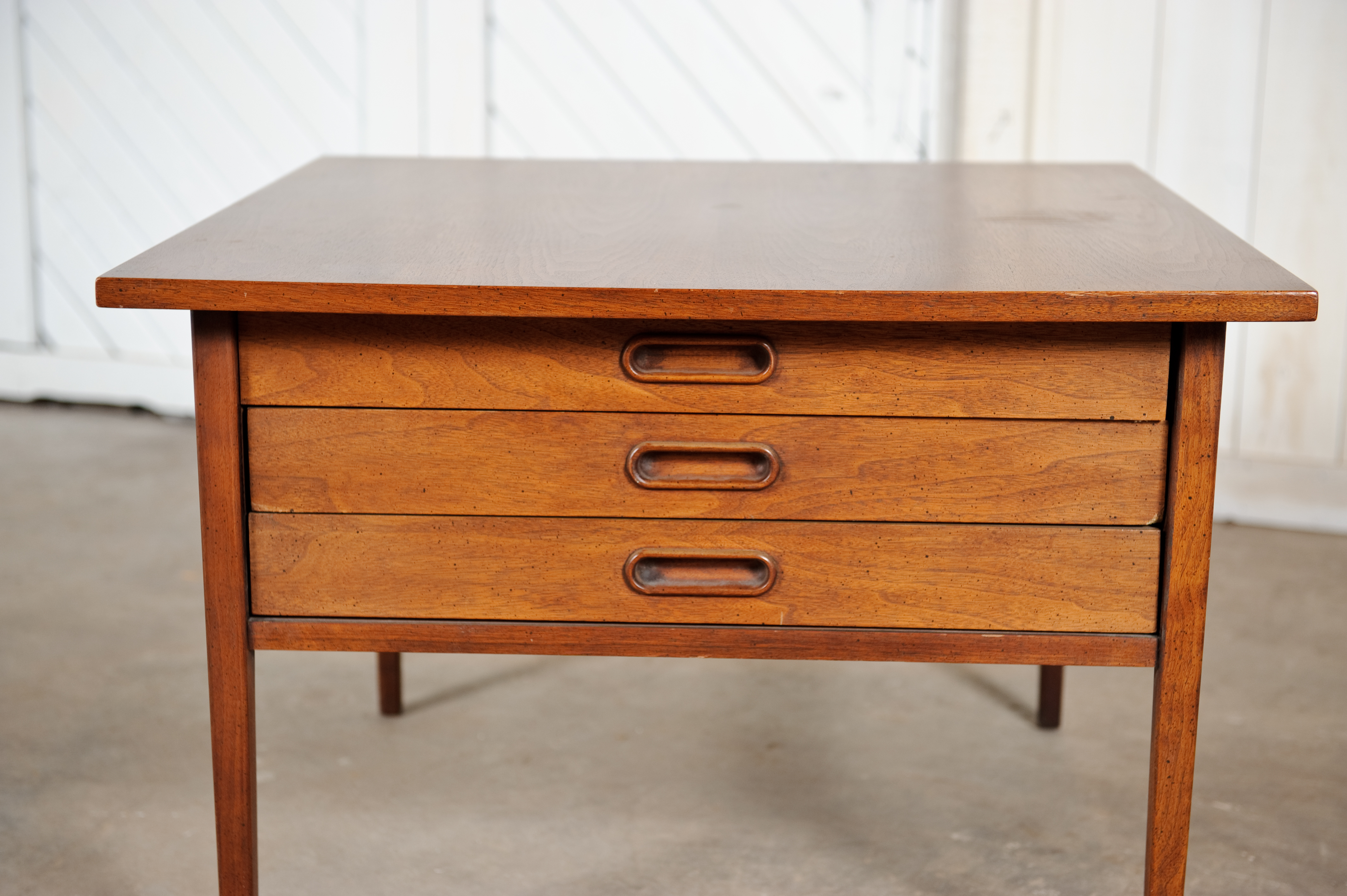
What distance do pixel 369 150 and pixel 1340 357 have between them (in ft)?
7.52

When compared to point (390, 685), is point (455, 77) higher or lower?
higher

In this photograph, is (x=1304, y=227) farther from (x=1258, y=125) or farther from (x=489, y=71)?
(x=489, y=71)

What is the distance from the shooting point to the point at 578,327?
1.16 meters

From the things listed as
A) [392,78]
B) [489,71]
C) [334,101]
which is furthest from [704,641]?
[334,101]

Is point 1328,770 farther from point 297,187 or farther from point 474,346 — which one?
point 297,187

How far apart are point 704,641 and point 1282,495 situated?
208 cm

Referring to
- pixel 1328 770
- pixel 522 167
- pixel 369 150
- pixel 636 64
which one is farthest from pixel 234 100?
pixel 1328 770

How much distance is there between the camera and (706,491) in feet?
3.92

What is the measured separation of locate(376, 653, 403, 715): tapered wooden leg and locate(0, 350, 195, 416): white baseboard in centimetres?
187

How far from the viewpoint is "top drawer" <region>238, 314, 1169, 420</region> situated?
1154 mm

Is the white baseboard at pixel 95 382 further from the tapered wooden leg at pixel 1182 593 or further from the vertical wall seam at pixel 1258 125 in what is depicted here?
the tapered wooden leg at pixel 1182 593

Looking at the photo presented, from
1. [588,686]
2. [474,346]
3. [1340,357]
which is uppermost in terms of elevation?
[474,346]

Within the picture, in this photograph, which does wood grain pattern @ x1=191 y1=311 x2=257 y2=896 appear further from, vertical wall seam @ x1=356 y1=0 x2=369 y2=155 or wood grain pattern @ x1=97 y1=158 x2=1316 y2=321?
vertical wall seam @ x1=356 y1=0 x2=369 y2=155

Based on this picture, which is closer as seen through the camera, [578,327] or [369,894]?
[578,327]
